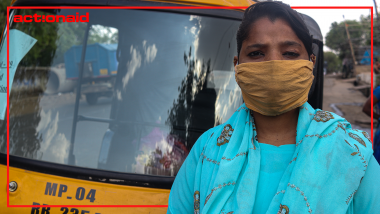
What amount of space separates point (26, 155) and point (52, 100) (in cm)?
43

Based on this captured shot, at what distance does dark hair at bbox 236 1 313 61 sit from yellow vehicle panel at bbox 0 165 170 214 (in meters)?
0.99

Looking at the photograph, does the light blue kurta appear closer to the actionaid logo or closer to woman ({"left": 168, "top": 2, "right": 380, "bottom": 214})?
woman ({"left": 168, "top": 2, "right": 380, "bottom": 214})

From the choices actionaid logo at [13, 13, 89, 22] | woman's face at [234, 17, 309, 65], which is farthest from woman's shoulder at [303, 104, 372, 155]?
actionaid logo at [13, 13, 89, 22]

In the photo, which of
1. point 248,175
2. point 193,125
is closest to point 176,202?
point 248,175

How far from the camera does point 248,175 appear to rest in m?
1.01

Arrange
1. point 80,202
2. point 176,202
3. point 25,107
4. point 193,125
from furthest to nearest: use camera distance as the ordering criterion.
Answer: point 25,107 < point 193,125 < point 80,202 < point 176,202

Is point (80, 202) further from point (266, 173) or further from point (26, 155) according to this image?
point (266, 173)

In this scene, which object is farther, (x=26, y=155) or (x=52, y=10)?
(x=52, y=10)

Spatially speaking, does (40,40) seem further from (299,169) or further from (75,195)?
(299,169)

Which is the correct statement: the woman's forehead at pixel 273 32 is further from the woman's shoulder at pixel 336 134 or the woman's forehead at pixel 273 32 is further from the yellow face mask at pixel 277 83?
the woman's shoulder at pixel 336 134

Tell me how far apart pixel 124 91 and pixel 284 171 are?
139 centimetres

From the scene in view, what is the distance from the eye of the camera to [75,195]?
1.64 metres

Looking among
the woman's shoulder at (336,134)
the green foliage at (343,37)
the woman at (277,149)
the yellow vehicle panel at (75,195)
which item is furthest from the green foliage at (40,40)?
the green foliage at (343,37)

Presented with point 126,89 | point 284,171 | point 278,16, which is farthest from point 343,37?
point 284,171
